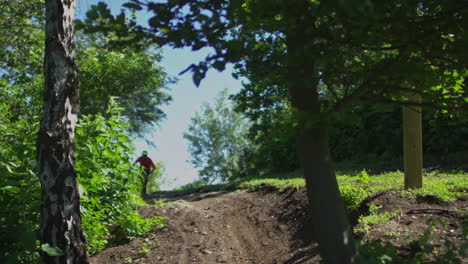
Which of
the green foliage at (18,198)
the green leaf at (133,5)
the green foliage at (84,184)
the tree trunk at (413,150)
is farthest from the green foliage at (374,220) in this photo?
the green foliage at (18,198)

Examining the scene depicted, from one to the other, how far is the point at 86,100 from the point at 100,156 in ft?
43.6

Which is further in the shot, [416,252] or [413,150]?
[413,150]

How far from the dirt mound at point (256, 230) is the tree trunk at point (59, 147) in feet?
5.28

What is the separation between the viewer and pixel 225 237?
6.09m

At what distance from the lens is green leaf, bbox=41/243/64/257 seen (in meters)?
3.30

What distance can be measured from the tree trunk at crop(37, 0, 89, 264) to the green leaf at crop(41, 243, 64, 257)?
199mm

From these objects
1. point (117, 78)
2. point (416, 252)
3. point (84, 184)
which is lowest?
point (416, 252)

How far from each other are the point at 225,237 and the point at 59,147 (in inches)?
130

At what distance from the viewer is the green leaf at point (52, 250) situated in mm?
3305

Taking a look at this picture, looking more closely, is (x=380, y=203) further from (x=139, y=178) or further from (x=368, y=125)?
(x=368, y=125)

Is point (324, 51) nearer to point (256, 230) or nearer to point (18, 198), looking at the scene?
point (18, 198)

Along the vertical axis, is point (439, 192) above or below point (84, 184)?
below

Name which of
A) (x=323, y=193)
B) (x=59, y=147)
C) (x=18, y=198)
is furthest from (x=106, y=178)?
(x=323, y=193)

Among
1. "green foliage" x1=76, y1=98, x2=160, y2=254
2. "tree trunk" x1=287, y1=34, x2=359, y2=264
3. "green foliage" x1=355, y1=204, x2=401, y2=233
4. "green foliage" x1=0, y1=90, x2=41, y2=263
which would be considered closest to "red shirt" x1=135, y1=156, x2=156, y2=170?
"green foliage" x1=76, y1=98, x2=160, y2=254
